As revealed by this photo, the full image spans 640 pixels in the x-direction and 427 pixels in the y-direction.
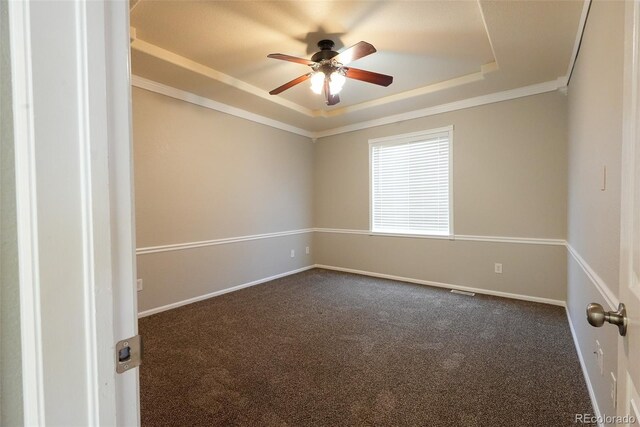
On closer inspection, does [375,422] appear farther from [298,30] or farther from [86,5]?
[298,30]

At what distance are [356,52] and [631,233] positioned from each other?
209 cm

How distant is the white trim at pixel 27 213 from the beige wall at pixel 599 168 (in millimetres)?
1818

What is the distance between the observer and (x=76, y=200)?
1.38ft

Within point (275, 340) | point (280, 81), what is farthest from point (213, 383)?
point (280, 81)

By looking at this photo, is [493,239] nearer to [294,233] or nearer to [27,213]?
[294,233]

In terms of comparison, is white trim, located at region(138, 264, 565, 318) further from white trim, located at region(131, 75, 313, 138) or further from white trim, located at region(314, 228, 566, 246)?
white trim, located at region(131, 75, 313, 138)

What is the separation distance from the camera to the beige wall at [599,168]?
1.26 metres

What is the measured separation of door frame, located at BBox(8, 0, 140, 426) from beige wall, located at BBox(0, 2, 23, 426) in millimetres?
26

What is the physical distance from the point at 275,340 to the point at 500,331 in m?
2.03

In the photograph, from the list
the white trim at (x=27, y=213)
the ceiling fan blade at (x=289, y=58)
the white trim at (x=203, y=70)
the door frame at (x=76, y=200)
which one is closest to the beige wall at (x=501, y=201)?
the white trim at (x=203, y=70)

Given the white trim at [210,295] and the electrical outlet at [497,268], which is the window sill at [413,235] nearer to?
the electrical outlet at [497,268]

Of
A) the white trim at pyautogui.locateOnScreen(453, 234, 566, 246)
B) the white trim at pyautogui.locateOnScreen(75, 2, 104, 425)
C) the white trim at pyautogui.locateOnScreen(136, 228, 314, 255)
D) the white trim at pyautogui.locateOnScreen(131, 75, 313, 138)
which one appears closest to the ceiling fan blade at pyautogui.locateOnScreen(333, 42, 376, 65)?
the white trim at pyautogui.locateOnScreen(131, 75, 313, 138)

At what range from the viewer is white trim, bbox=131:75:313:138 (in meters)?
3.01

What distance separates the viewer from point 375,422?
61.9 inches
